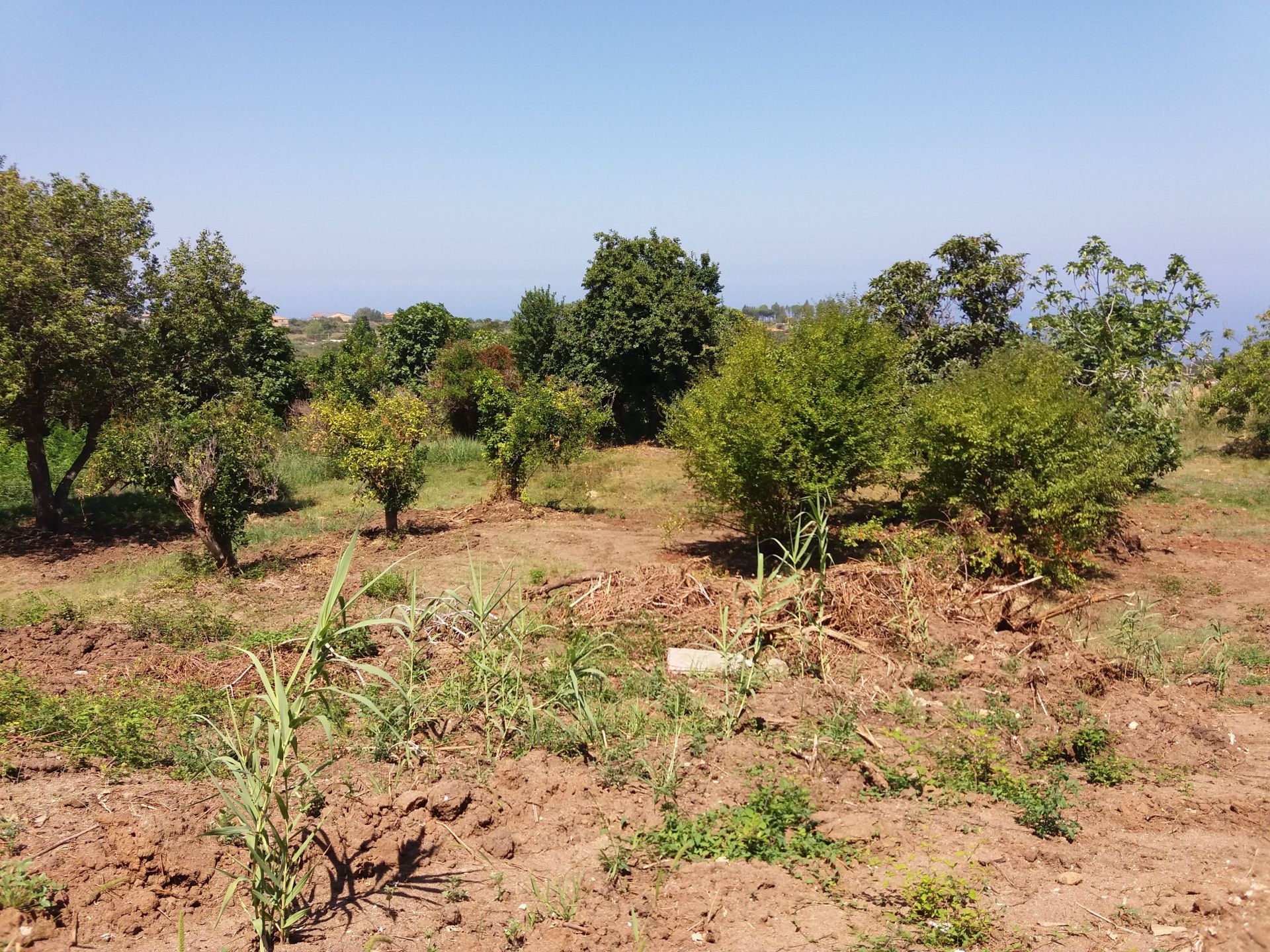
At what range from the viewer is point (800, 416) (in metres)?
10.9

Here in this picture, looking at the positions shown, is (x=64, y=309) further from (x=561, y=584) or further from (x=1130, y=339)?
(x=1130, y=339)

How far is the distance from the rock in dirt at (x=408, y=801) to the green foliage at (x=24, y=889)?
158 cm

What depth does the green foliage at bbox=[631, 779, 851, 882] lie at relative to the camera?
4.68 m

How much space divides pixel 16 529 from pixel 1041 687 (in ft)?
49.2

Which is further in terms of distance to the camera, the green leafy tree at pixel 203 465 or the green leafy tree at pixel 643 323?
the green leafy tree at pixel 643 323

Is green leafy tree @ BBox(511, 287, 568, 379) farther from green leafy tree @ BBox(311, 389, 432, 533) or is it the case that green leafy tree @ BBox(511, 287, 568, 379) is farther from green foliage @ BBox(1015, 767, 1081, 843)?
green foliage @ BBox(1015, 767, 1081, 843)

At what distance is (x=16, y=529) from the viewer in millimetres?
13828

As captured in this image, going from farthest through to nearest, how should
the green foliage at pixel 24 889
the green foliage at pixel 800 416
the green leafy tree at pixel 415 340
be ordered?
the green leafy tree at pixel 415 340, the green foliage at pixel 800 416, the green foliage at pixel 24 889

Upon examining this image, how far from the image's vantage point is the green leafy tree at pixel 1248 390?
17.5m

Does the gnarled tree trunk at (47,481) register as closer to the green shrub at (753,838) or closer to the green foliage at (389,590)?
the green foliage at (389,590)

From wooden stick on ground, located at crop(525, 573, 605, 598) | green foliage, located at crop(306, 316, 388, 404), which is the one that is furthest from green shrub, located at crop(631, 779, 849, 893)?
green foliage, located at crop(306, 316, 388, 404)

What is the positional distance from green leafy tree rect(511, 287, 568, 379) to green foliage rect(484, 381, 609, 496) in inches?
365

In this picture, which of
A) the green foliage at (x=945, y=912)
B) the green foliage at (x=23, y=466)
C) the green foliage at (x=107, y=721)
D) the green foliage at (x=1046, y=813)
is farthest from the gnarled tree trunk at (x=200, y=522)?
the green foliage at (x=1046, y=813)

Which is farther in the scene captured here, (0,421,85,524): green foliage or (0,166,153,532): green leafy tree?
(0,421,85,524): green foliage
